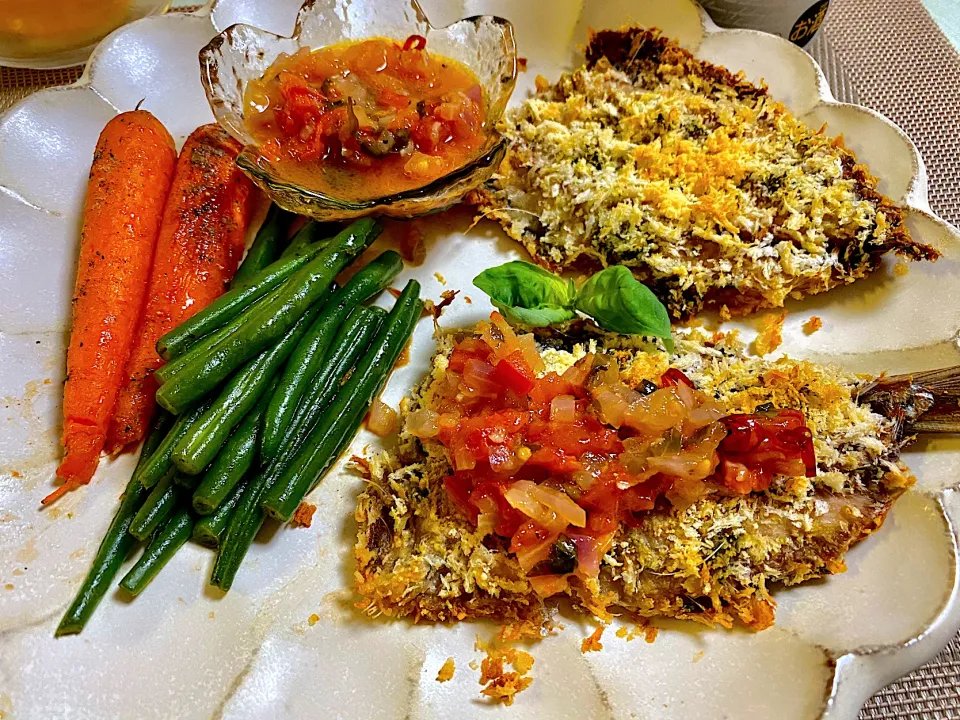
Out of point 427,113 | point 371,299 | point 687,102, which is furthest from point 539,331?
point 687,102

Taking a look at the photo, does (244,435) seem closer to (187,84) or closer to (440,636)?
(440,636)

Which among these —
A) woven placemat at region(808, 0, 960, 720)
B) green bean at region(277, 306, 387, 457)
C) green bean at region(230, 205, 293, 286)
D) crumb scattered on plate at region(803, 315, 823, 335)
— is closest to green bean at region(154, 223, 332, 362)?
green bean at region(230, 205, 293, 286)

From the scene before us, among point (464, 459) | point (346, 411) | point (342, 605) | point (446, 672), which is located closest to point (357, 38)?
point (346, 411)

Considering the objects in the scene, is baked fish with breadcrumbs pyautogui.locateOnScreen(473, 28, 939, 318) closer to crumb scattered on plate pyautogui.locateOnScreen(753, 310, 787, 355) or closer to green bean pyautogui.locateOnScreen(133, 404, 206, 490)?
Answer: crumb scattered on plate pyautogui.locateOnScreen(753, 310, 787, 355)

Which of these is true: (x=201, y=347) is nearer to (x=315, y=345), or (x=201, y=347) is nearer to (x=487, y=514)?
(x=315, y=345)

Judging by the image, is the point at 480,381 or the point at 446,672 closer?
the point at 446,672

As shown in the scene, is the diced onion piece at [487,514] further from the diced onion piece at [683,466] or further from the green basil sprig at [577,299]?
the green basil sprig at [577,299]
